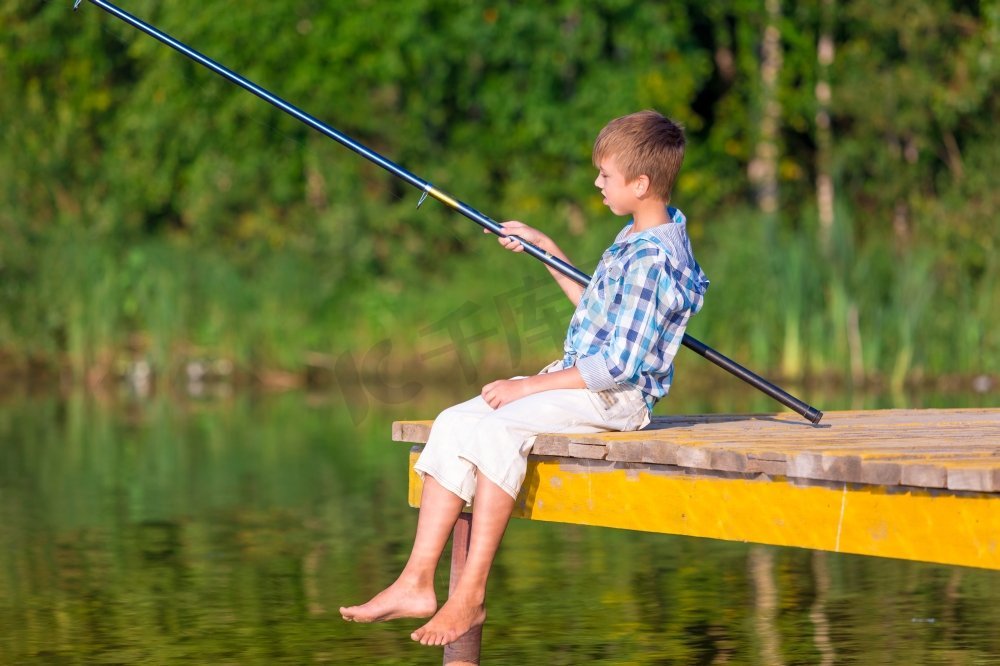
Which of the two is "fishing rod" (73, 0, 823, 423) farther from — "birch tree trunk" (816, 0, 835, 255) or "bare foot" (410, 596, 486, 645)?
"birch tree trunk" (816, 0, 835, 255)

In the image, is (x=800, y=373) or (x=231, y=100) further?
(x=231, y=100)

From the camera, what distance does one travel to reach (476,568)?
17.0ft

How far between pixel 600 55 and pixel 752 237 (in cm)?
424

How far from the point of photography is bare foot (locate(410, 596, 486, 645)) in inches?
203

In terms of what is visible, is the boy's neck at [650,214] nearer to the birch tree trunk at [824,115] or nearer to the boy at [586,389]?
the boy at [586,389]

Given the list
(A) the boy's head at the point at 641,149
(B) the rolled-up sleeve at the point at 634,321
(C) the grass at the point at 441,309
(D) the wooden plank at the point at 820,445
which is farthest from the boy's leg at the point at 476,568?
(C) the grass at the point at 441,309

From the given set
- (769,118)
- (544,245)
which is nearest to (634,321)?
(544,245)

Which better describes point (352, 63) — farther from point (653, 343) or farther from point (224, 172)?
point (653, 343)

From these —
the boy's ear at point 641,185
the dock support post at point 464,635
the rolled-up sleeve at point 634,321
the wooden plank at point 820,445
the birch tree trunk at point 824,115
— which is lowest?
the dock support post at point 464,635

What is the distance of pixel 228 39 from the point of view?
1997 centimetres

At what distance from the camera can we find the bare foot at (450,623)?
5.14m

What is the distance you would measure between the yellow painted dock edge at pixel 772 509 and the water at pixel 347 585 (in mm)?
670

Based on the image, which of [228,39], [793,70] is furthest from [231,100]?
[793,70]

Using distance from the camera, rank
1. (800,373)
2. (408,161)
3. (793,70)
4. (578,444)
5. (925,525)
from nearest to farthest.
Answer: (925,525) → (578,444) → (800,373) → (793,70) → (408,161)
